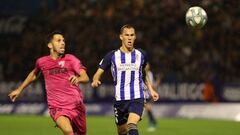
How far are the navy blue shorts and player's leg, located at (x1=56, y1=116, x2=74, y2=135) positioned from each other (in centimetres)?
111

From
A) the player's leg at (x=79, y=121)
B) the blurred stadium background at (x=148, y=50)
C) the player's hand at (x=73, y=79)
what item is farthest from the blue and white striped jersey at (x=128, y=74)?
the blurred stadium background at (x=148, y=50)

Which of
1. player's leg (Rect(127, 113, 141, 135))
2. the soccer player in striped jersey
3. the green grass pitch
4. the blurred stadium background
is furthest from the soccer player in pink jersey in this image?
the blurred stadium background

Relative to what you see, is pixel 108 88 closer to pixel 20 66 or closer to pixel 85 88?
pixel 85 88

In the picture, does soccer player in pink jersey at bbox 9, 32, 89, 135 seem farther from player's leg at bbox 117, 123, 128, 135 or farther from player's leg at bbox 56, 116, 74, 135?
player's leg at bbox 117, 123, 128, 135

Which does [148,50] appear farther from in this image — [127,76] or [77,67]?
[77,67]

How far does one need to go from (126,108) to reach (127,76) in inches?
19.9

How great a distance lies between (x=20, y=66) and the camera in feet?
88.7

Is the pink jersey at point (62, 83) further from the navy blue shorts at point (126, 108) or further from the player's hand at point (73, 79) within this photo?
the navy blue shorts at point (126, 108)

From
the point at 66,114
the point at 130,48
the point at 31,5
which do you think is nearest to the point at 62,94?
the point at 66,114

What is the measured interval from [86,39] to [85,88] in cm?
253

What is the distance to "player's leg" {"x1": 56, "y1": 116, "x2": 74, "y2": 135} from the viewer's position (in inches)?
396

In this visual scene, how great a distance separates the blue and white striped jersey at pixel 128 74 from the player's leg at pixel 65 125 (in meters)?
1.18

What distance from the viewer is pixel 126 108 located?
36.2 ft

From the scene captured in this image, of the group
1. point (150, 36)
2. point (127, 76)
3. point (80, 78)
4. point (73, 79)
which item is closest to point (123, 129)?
point (127, 76)
